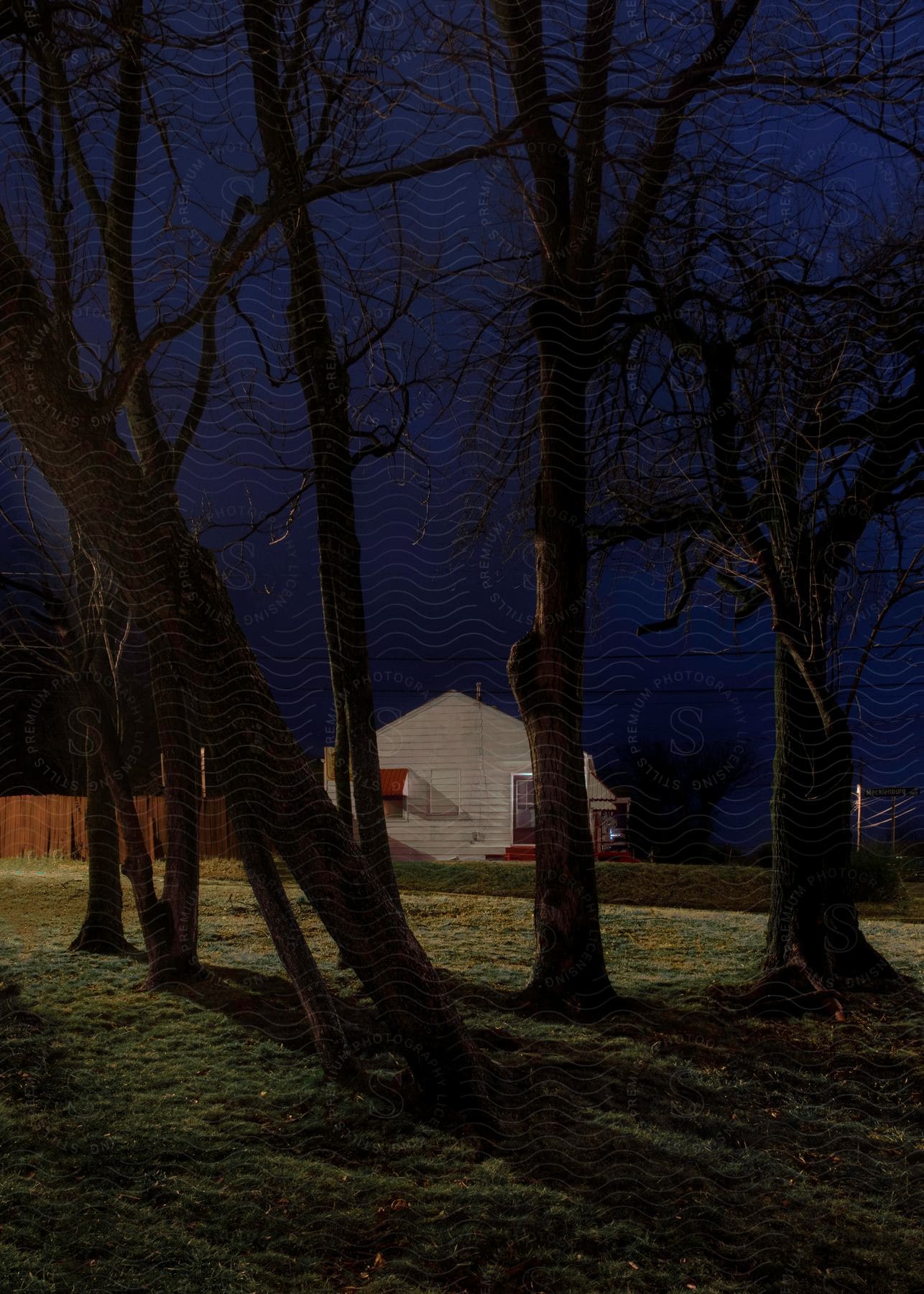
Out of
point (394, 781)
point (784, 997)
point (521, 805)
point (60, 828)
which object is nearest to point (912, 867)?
point (521, 805)

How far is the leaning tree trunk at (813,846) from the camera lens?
300 inches

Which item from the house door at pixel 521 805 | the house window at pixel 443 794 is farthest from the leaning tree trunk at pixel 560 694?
the house window at pixel 443 794

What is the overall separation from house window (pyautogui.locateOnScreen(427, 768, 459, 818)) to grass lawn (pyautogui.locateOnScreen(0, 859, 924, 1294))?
14.0 metres

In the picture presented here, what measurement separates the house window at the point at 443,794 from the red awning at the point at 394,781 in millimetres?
560

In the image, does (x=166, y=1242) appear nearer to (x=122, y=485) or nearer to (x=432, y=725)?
(x=122, y=485)

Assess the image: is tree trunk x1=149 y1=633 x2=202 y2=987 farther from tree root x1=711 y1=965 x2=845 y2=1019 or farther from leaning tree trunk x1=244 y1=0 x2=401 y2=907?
tree root x1=711 y1=965 x2=845 y2=1019

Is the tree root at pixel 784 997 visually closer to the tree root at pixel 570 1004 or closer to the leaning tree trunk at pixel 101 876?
the tree root at pixel 570 1004

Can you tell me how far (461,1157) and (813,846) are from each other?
174 inches

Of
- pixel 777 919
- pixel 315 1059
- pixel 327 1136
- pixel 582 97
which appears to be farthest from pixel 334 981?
pixel 582 97

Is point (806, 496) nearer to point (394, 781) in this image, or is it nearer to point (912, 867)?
point (912, 867)

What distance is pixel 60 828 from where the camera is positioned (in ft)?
61.3

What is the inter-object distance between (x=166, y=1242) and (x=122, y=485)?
3.12 meters

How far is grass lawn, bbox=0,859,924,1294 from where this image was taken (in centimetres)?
347

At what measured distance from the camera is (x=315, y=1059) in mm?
5430
